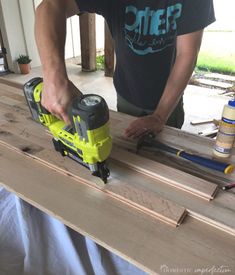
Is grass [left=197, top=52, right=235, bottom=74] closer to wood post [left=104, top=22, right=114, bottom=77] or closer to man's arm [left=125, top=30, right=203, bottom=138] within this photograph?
wood post [left=104, top=22, right=114, bottom=77]

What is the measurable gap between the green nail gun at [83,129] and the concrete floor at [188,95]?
6.31ft

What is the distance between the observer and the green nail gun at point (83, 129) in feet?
2.18

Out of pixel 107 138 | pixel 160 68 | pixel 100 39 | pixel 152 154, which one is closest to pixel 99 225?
pixel 107 138

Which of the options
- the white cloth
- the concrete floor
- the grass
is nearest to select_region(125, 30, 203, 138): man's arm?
the white cloth

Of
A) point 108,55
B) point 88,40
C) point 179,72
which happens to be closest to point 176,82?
point 179,72

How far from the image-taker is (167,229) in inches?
25.0

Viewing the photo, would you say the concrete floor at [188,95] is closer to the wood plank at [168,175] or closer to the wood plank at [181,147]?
the wood plank at [181,147]

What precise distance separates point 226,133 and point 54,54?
22.8 inches

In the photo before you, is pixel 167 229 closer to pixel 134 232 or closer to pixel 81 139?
pixel 134 232

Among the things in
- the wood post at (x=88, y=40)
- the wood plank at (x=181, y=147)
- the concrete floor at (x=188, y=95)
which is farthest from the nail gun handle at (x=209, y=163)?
the wood post at (x=88, y=40)

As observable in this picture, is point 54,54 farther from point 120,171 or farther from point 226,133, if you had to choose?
point 226,133

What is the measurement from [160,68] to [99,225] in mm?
806

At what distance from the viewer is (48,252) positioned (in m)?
0.85

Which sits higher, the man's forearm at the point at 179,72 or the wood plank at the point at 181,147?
the man's forearm at the point at 179,72
